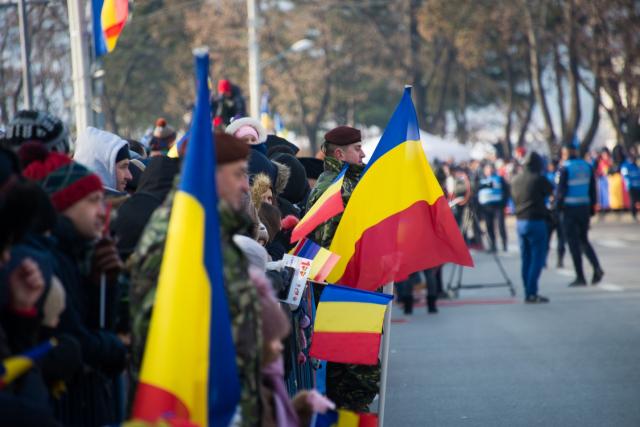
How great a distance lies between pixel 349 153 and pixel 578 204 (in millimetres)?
9969

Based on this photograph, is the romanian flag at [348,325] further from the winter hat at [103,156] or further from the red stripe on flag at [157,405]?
the red stripe on flag at [157,405]

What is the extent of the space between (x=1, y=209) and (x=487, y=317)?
11205mm

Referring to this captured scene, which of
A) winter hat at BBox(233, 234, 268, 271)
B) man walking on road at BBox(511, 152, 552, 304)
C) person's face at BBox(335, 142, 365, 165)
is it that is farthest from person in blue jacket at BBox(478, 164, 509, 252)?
winter hat at BBox(233, 234, 268, 271)

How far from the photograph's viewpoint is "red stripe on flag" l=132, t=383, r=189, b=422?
4.05 m

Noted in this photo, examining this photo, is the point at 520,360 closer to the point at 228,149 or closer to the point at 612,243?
the point at 228,149

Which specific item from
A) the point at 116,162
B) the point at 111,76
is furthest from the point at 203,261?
the point at 111,76

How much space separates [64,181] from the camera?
4.71 metres

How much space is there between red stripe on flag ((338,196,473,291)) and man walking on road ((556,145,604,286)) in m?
10.3

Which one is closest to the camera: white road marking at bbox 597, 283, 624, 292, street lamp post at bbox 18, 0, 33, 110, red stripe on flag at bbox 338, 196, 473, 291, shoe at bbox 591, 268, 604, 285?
red stripe on flag at bbox 338, 196, 473, 291

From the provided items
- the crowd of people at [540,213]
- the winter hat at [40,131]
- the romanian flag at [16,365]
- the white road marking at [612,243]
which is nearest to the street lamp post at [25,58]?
the crowd of people at [540,213]

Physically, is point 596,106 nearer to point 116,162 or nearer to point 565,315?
point 565,315

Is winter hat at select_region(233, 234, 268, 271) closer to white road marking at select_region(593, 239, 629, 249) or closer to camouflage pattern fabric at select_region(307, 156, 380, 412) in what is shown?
camouflage pattern fabric at select_region(307, 156, 380, 412)

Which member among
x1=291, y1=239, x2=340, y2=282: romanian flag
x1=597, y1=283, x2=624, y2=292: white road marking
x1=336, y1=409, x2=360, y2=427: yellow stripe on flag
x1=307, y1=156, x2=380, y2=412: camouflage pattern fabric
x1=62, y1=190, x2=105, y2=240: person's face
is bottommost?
x1=597, y1=283, x2=624, y2=292: white road marking

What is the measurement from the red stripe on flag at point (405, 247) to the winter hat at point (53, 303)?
364 cm
